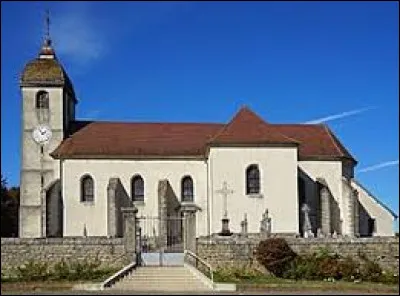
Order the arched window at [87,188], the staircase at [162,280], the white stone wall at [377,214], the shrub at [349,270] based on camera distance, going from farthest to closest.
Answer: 1. the white stone wall at [377,214]
2. the arched window at [87,188]
3. the shrub at [349,270]
4. the staircase at [162,280]

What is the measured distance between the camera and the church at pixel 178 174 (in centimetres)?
4269

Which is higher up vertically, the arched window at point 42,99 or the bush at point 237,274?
the arched window at point 42,99

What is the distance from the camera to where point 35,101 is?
4778 cm

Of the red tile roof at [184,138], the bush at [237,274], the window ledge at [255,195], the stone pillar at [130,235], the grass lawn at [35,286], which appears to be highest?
the red tile roof at [184,138]

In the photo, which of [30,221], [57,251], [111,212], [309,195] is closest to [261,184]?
[309,195]

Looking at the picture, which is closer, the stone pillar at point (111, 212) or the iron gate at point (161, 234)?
the iron gate at point (161, 234)

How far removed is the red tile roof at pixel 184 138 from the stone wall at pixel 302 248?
455 inches

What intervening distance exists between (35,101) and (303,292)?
2849cm

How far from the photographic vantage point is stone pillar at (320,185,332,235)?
150 feet

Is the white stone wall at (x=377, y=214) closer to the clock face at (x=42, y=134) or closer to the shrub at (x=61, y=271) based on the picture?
the clock face at (x=42, y=134)

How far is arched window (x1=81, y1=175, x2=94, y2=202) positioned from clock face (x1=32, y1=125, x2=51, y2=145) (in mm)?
3989

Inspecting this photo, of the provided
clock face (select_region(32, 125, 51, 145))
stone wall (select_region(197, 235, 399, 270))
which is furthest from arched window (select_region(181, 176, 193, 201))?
stone wall (select_region(197, 235, 399, 270))

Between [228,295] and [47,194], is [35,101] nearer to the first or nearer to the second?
[47,194]

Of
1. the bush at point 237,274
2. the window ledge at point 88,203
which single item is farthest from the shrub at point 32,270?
the window ledge at point 88,203
